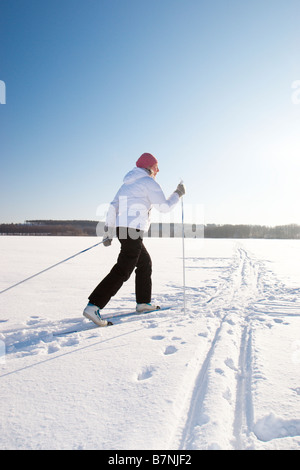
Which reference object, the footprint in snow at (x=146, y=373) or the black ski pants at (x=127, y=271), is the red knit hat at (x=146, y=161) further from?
the footprint in snow at (x=146, y=373)

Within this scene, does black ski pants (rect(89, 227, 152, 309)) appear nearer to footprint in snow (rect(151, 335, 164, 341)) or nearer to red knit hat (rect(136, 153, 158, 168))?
footprint in snow (rect(151, 335, 164, 341))

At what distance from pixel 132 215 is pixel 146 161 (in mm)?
746

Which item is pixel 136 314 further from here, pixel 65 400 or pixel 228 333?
pixel 65 400

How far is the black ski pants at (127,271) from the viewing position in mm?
2947

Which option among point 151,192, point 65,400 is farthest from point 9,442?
point 151,192

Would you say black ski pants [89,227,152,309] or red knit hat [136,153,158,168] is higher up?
red knit hat [136,153,158,168]

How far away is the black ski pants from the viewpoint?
2947 mm

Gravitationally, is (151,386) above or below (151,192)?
below

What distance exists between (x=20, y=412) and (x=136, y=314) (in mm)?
2094

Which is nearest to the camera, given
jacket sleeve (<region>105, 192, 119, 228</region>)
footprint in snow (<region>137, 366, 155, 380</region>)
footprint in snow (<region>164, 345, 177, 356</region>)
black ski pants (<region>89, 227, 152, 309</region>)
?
footprint in snow (<region>137, 366, 155, 380</region>)

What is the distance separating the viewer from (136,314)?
3445 mm

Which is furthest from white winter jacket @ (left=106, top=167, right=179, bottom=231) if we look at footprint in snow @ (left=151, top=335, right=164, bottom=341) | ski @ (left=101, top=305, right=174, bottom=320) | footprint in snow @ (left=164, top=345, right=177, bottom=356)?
footprint in snow @ (left=164, top=345, right=177, bottom=356)

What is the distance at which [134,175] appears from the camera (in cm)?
329
